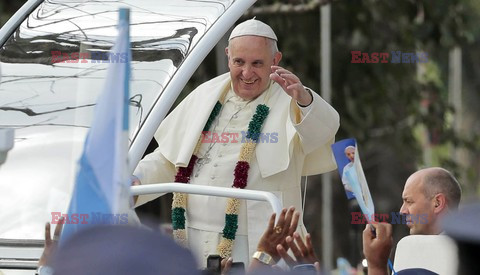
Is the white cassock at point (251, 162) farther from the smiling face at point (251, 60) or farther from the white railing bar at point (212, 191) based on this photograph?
the white railing bar at point (212, 191)

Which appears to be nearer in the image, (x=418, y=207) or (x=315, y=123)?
(x=418, y=207)

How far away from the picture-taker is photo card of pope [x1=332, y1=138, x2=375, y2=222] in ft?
13.9

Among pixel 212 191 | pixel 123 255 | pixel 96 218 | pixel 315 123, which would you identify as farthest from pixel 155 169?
pixel 123 255

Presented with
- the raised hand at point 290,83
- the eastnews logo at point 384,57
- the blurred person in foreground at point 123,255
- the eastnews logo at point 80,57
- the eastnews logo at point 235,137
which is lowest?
the blurred person in foreground at point 123,255

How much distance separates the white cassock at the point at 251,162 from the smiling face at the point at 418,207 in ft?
1.46

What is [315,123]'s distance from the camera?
16.7 ft

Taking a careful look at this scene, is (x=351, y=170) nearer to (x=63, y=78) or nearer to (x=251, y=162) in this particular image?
(x=251, y=162)

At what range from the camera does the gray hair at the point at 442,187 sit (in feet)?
16.1

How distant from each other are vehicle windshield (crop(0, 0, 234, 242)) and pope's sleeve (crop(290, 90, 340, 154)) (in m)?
0.54

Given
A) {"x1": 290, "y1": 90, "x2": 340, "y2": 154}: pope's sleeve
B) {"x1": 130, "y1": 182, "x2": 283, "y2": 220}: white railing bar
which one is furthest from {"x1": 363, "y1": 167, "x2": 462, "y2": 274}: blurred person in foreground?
{"x1": 130, "y1": 182, "x2": 283, "y2": 220}: white railing bar

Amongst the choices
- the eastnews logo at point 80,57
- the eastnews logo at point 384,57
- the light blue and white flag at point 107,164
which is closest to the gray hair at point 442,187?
the eastnews logo at point 80,57

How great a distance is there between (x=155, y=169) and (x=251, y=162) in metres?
0.46

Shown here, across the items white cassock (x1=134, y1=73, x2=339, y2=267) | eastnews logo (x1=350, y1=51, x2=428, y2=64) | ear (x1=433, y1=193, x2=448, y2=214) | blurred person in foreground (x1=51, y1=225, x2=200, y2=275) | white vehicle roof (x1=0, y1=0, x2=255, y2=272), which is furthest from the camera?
eastnews logo (x1=350, y1=51, x2=428, y2=64)

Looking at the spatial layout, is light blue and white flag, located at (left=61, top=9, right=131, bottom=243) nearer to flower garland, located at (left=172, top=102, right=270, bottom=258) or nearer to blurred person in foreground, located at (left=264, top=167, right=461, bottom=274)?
blurred person in foreground, located at (left=264, top=167, right=461, bottom=274)
